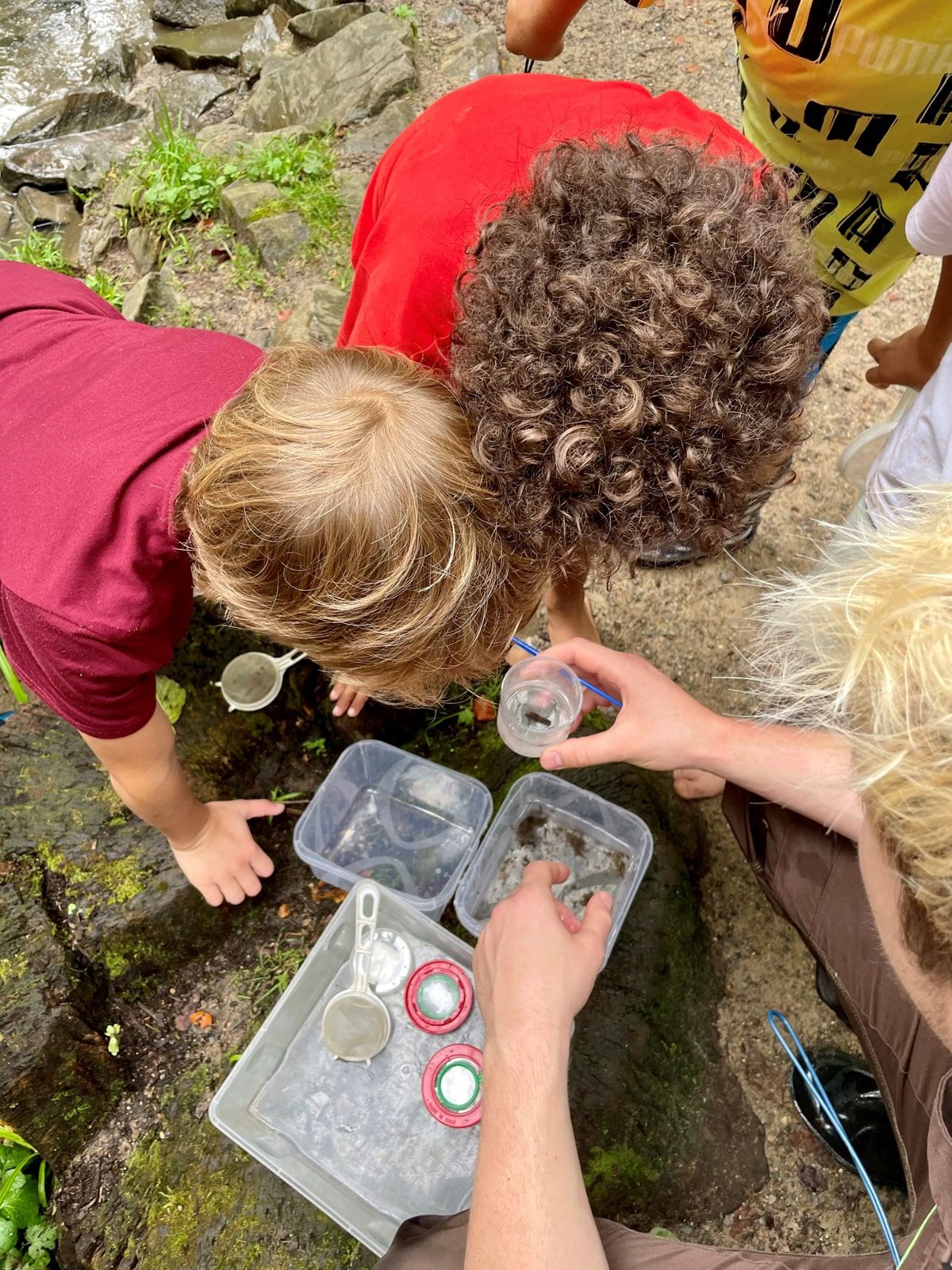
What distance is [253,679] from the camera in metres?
2.15

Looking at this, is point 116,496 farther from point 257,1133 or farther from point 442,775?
point 257,1133

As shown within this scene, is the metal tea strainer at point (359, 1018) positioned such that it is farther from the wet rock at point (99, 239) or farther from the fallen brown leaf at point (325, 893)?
the wet rock at point (99, 239)

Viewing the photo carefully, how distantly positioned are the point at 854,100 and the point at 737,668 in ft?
4.98

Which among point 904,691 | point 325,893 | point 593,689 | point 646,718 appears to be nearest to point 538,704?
point 593,689

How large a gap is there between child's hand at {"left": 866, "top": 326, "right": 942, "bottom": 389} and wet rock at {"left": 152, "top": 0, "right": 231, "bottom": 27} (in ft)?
17.8

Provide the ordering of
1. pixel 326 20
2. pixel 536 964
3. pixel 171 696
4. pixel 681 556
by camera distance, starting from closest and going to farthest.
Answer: pixel 536 964 → pixel 171 696 → pixel 681 556 → pixel 326 20

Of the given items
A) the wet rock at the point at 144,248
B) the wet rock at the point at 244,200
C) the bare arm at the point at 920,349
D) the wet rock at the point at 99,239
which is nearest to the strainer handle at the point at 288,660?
the bare arm at the point at 920,349

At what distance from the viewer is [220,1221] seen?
1694 millimetres

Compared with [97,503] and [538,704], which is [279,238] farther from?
[538,704]

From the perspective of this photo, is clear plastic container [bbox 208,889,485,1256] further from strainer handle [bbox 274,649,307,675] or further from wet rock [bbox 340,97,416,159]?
wet rock [bbox 340,97,416,159]

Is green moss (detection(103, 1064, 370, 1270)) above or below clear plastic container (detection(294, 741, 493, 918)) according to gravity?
below

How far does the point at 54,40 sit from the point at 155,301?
448 centimetres

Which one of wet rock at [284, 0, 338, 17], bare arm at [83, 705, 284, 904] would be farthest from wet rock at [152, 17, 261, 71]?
bare arm at [83, 705, 284, 904]

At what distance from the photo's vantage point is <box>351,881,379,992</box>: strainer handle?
184 cm
